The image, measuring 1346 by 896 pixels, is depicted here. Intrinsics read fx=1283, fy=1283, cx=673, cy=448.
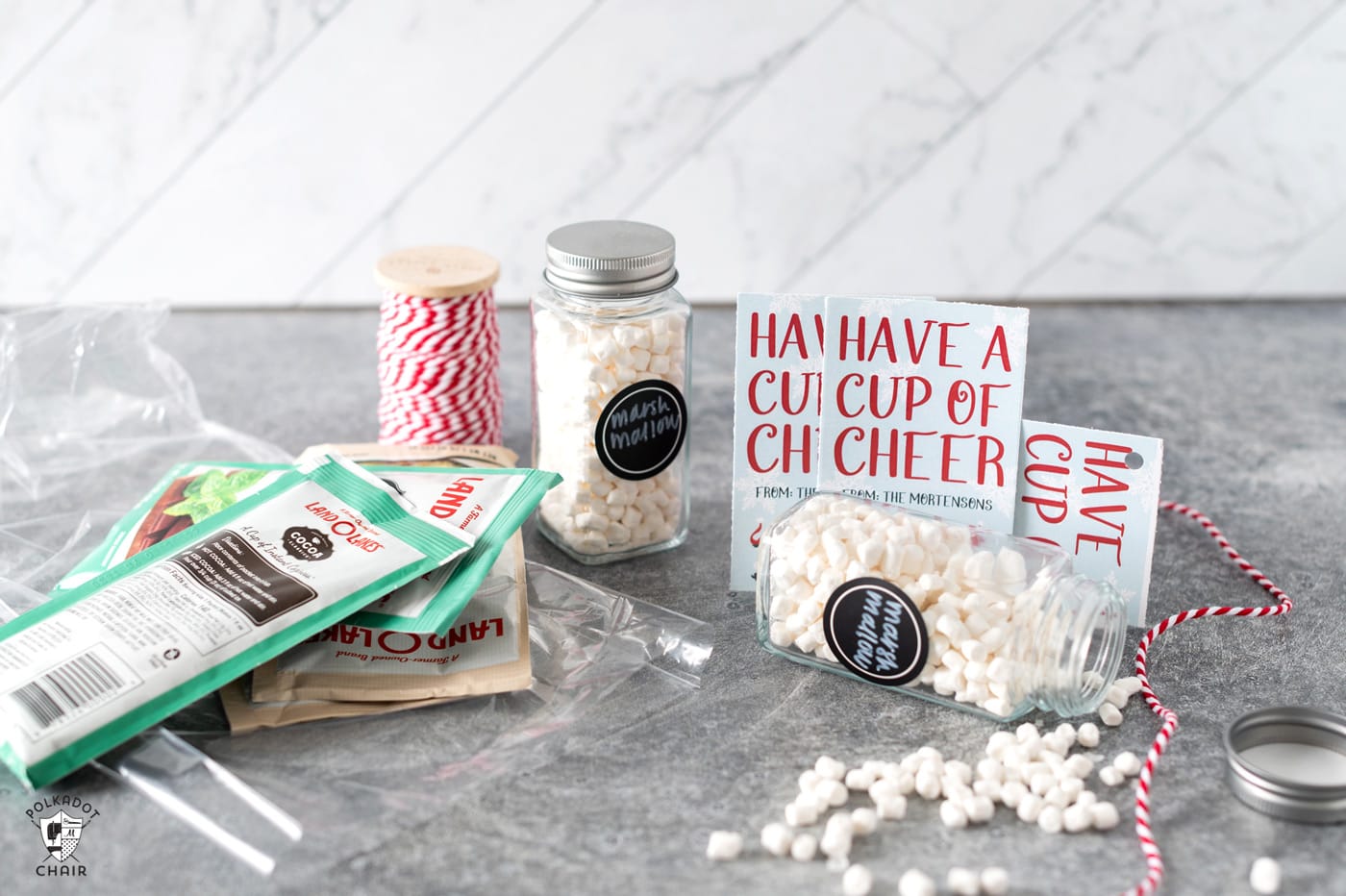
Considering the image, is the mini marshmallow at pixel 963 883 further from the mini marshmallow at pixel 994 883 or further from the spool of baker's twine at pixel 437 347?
the spool of baker's twine at pixel 437 347

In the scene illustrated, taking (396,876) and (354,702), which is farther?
(354,702)

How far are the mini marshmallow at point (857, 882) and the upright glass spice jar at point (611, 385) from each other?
1.37 feet

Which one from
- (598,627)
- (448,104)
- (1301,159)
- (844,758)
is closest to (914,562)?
(844,758)

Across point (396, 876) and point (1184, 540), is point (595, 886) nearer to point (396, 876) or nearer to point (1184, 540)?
point (396, 876)

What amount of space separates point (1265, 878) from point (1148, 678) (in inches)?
8.8

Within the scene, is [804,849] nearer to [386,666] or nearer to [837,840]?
[837,840]

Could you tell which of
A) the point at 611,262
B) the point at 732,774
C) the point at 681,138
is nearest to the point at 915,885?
the point at 732,774

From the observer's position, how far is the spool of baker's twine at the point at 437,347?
1161mm

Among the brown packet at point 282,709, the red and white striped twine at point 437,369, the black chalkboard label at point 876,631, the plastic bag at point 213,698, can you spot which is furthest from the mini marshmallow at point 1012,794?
the red and white striped twine at point 437,369

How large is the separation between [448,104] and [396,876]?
106cm

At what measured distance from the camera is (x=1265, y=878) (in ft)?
2.42

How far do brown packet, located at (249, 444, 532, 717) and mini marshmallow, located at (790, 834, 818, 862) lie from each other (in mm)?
232

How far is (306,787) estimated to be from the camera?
81 cm

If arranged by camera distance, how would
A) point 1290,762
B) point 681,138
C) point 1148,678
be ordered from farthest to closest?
point 681,138, point 1148,678, point 1290,762
